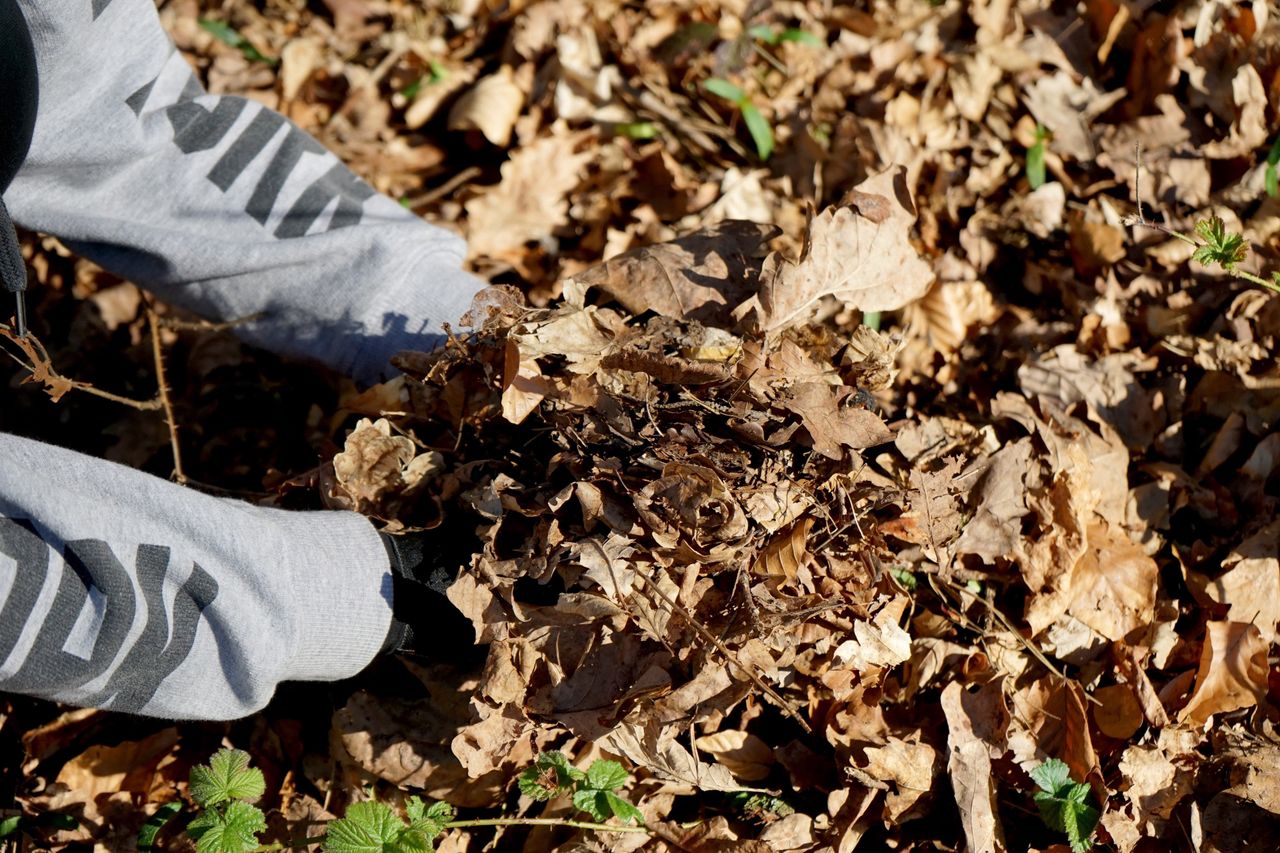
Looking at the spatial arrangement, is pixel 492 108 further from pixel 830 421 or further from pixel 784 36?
pixel 830 421

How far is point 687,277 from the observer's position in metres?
1.71

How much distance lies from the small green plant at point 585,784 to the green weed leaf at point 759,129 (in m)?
1.58

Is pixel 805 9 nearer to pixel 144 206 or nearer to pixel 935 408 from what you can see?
pixel 935 408

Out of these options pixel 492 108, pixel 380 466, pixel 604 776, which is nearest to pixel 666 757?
pixel 604 776

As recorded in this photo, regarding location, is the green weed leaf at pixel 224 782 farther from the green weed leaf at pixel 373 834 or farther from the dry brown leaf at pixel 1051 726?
the dry brown leaf at pixel 1051 726

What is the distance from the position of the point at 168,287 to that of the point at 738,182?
134cm

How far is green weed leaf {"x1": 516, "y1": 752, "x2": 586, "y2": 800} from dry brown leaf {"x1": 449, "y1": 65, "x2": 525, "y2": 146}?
1.48 meters

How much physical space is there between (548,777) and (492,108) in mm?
1771

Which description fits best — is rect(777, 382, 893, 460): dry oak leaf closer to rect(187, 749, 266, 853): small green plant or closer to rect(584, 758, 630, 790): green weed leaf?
rect(584, 758, 630, 790): green weed leaf

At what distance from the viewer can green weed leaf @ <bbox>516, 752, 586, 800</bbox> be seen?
4.97 ft

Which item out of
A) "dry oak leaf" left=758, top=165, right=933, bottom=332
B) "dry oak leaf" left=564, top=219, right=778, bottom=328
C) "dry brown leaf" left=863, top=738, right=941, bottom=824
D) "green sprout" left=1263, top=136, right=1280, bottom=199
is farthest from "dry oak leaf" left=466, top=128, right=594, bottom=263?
"green sprout" left=1263, top=136, right=1280, bottom=199

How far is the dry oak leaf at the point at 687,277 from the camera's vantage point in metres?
1.69

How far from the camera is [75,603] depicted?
1.29 m

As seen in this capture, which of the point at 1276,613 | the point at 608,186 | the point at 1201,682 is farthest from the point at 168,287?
the point at 1276,613
